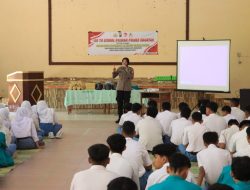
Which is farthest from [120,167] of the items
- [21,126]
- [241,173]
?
[21,126]

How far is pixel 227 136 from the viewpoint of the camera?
6.49 metres

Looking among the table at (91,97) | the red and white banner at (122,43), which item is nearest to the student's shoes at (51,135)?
the table at (91,97)

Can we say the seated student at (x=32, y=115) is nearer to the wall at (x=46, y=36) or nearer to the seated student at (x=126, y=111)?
the seated student at (x=126, y=111)

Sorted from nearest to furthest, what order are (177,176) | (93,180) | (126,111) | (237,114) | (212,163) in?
(177,176), (93,180), (212,163), (237,114), (126,111)

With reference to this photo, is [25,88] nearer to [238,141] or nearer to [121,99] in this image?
[121,99]

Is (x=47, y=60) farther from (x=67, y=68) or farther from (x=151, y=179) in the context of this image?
(x=151, y=179)

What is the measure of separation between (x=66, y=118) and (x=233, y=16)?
17.7 feet

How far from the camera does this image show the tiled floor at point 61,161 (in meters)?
6.07

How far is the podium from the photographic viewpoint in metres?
11.9

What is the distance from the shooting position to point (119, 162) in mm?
4211

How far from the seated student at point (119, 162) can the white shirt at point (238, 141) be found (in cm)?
166

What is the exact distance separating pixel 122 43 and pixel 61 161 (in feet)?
24.8

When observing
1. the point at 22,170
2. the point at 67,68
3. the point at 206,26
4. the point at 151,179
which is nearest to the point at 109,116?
the point at 67,68

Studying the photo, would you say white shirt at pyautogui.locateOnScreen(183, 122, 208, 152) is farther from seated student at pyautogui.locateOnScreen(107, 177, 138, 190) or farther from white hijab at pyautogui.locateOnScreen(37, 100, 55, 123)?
seated student at pyautogui.locateOnScreen(107, 177, 138, 190)
